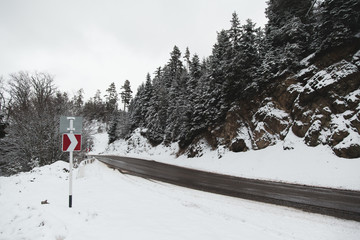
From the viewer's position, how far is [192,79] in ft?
97.3

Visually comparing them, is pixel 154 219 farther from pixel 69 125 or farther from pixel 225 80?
pixel 225 80

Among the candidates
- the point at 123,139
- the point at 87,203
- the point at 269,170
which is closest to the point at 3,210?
the point at 87,203

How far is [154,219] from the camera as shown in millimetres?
5270

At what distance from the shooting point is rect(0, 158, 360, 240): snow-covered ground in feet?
14.5

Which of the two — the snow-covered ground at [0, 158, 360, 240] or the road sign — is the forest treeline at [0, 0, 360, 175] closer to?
the snow-covered ground at [0, 158, 360, 240]

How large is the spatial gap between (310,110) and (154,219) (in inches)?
629

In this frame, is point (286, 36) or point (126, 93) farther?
point (126, 93)

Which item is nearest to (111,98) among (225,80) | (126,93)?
(126,93)

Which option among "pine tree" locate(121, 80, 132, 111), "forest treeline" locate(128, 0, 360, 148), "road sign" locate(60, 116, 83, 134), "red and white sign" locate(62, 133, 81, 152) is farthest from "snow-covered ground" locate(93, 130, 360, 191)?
"pine tree" locate(121, 80, 132, 111)

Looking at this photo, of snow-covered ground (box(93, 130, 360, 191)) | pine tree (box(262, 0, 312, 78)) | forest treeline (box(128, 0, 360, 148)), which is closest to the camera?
snow-covered ground (box(93, 130, 360, 191))

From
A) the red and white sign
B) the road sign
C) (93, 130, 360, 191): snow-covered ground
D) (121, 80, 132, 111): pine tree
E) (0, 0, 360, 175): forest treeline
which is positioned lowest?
(93, 130, 360, 191): snow-covered ground

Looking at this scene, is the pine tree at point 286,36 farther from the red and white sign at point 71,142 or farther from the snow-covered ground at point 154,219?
the red and white sign at point 71,142

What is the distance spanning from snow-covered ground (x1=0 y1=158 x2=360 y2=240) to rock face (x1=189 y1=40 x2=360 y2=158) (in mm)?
10013

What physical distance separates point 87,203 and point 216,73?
20.4 metres
